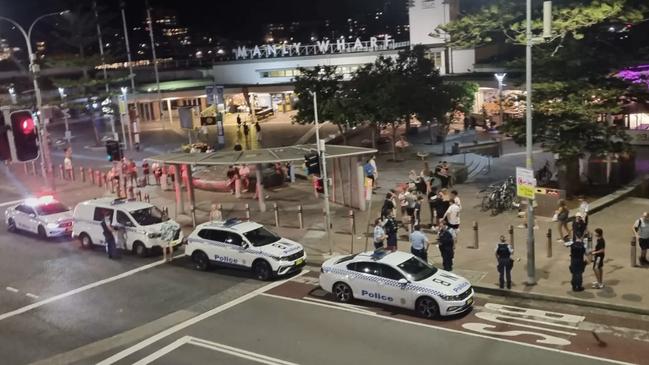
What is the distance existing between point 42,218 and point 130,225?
17.2ft

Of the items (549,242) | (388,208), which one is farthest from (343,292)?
(549,242)

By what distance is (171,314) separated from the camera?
1686 centimetres

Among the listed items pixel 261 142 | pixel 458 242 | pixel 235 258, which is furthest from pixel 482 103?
pixel 235 258

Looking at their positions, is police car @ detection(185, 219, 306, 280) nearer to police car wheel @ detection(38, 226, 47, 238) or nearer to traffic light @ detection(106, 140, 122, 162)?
police car wheel @ detection(38, 226, 47, 238)

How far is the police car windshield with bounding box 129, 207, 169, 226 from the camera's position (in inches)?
895

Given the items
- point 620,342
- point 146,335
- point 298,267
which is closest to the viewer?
point 620,342

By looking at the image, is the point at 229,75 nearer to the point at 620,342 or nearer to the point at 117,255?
the point at 117,255

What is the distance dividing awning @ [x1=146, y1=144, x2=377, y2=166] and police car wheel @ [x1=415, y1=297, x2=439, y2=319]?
9.67 m

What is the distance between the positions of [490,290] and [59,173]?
30891mm

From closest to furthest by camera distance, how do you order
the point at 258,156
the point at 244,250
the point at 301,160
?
1. the point at 244,250
2. the point at 301,160
3. the point at 258,156

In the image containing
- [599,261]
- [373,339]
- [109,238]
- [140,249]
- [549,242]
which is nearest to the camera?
[373,339]

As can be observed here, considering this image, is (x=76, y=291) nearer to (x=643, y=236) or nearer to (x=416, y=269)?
(x=416, y=269)

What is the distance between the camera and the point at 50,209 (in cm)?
2616

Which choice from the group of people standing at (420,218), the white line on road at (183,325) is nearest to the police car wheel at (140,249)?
the white line on road at (183,325)
